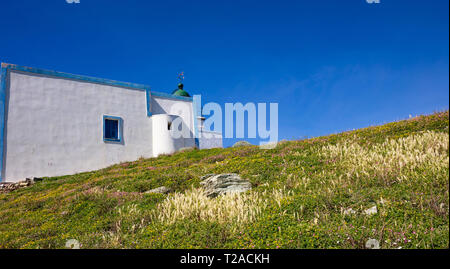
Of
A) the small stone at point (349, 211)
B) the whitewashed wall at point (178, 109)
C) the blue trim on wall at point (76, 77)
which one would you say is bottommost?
the small stone at point (349, 211)

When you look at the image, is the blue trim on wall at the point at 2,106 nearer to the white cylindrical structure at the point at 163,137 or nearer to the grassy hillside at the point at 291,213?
the white cylindrical structure at the point at 163,137

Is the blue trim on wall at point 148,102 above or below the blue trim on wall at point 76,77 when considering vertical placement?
below

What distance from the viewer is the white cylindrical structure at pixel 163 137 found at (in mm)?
30009

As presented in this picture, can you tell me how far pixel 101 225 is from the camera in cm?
825

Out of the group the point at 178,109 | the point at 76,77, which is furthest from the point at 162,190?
the point at 178,109

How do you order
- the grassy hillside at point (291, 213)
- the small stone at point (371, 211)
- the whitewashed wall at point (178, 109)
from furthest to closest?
the whitewashed wall at point (178, 109), the small stone at point (371, 211), the grassy hillside at point (291, 213)

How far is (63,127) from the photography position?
2562cm

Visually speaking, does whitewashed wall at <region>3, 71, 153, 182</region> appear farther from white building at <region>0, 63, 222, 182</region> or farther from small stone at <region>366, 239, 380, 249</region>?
small stone at <region>366, 239, 380, 249</region>

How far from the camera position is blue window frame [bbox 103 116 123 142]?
28.0m

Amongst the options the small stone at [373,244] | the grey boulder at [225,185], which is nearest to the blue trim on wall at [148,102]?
the grey boulder at [225,185]

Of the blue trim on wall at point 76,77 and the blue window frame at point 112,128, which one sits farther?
the blue window frame at point 112,128

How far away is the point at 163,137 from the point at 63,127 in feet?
28.9
